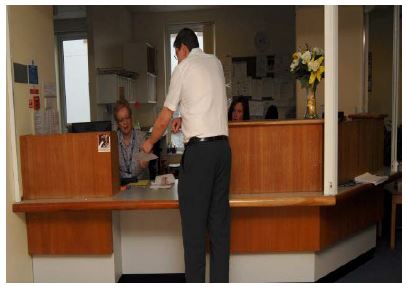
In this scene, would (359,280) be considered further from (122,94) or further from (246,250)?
(122,94)

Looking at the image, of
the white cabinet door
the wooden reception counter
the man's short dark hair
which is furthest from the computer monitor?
the white cabinet door

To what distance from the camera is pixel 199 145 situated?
86.7 inches

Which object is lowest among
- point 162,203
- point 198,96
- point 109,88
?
point 162,203

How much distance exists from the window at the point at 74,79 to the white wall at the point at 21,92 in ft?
10.2

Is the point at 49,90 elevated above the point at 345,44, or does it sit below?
below

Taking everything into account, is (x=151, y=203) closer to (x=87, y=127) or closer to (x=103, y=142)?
(x=103, y=142)

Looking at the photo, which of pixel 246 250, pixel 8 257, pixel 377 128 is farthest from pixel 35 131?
pixel 377 128

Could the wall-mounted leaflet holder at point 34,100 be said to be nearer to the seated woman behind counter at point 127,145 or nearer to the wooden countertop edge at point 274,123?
the seated woman behind counter at point 127,145

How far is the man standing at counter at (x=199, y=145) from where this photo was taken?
2.19 meters

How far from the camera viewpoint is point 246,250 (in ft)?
8.57

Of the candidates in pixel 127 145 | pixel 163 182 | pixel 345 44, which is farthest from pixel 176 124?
pixel 345 44

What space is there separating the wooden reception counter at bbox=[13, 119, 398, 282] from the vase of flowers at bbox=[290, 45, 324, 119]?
247 millimetres

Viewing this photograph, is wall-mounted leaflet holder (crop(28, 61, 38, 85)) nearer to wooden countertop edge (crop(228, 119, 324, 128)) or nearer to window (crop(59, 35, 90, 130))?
wooden countertop edge (crop(228, 119, 324, 128))

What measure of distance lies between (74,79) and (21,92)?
355 centimetres
